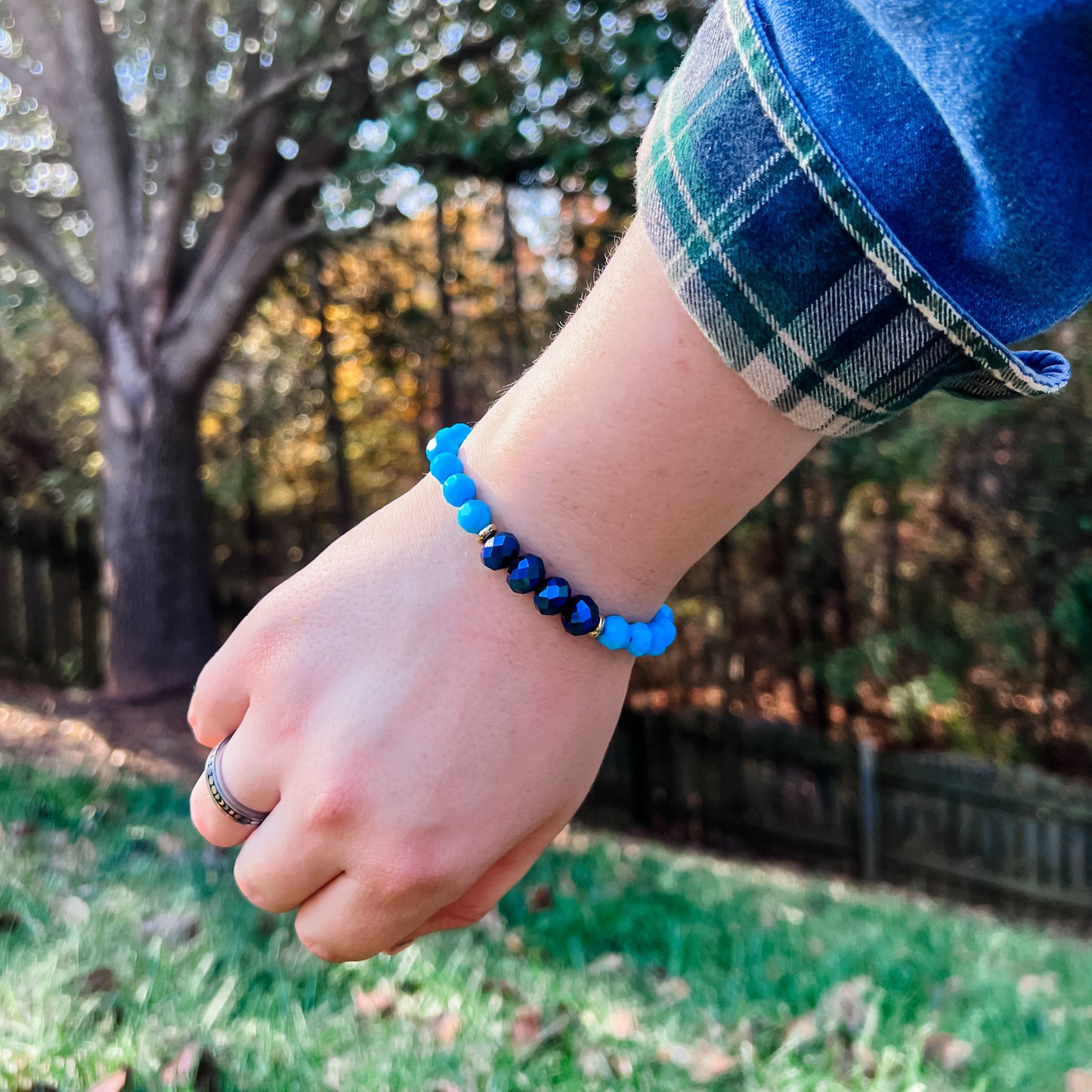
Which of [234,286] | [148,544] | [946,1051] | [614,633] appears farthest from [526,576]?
[148,544]

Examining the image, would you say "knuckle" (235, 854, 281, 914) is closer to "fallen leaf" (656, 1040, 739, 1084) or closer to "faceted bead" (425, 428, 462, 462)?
"faceted bead" (425, 428, 462, 462)

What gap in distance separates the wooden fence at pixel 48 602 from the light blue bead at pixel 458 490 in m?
7.95

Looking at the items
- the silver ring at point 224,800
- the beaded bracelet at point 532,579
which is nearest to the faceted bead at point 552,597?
the beaded bracelet at point 532,579

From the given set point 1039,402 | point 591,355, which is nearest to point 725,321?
point 591,355

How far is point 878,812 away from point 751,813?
1005 mm

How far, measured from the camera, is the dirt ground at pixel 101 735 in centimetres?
425

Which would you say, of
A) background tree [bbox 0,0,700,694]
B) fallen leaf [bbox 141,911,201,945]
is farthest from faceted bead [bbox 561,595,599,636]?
background tree [bbox 0,0,700,694]

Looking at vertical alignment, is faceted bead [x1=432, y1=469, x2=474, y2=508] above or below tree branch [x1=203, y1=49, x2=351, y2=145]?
above

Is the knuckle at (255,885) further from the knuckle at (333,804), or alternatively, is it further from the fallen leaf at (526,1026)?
the fallen leaf at (526,1026)

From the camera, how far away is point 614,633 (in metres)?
0.83

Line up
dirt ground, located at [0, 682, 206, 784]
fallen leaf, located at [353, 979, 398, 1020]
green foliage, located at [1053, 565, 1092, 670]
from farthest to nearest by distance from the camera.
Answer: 1. green foliage, located at [1053, 565, 1092, 670]
2. dirt ground, located at [0, 682, 206, 784]
3. fallen leaf, located at [353, 979, 398, 1020]

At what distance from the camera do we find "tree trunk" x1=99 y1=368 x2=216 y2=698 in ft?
19.8

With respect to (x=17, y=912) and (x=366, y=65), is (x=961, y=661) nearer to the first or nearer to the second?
(x=366, y=65)

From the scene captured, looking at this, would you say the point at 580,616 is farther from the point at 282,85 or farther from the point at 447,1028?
the point at 282,85
